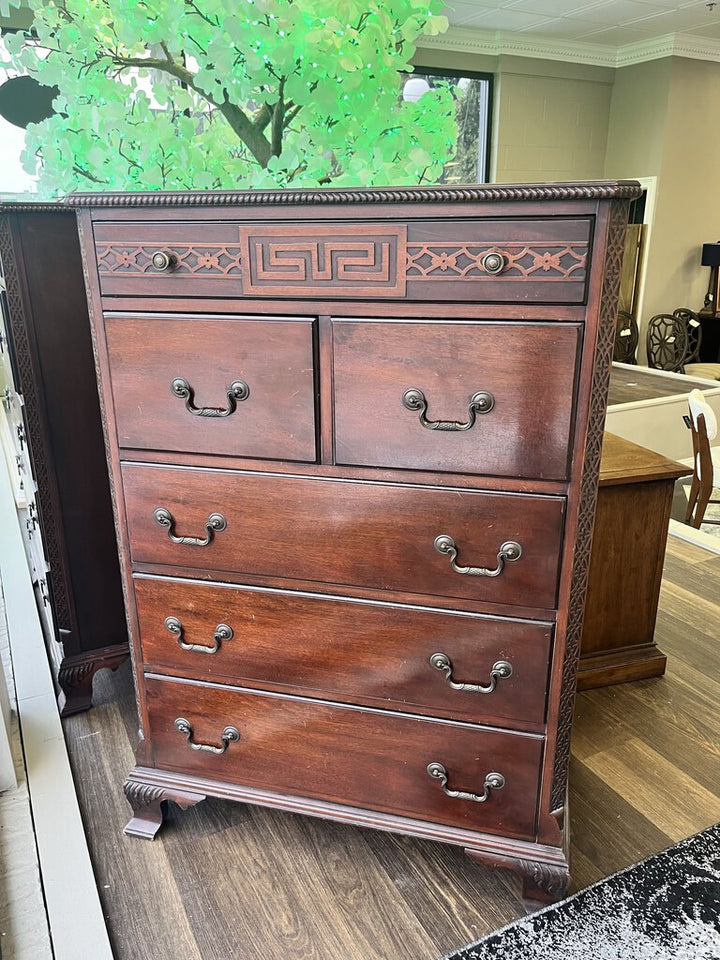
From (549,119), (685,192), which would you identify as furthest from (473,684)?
(685,192)

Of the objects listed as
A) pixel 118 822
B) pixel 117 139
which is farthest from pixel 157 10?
pixel 118 822

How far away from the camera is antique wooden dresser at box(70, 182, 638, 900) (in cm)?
100

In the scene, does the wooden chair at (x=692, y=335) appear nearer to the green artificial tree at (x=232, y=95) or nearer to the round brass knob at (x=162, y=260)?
the green artificial tree at (x=232, y=95)

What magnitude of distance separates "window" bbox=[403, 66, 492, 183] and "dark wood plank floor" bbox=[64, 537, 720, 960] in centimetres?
552

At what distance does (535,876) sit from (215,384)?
1.00 meters

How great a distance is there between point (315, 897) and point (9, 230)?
4.80ft

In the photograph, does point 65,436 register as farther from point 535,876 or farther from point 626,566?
point 626,566

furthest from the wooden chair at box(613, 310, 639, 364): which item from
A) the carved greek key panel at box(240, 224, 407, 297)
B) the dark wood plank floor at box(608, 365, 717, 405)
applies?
the carved greek key panel at box(240, 224, 407, 297)

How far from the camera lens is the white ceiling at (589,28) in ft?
17.7

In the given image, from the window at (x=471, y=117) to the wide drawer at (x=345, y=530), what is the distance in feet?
18.7

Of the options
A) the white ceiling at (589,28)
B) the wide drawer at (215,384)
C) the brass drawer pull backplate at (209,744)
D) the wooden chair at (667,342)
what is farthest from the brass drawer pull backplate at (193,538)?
the wooden chair at (667,342)

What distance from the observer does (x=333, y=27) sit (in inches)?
42.9

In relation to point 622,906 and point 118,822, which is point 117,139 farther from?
point 622,906

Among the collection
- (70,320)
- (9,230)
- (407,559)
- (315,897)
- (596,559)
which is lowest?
(315,897)
